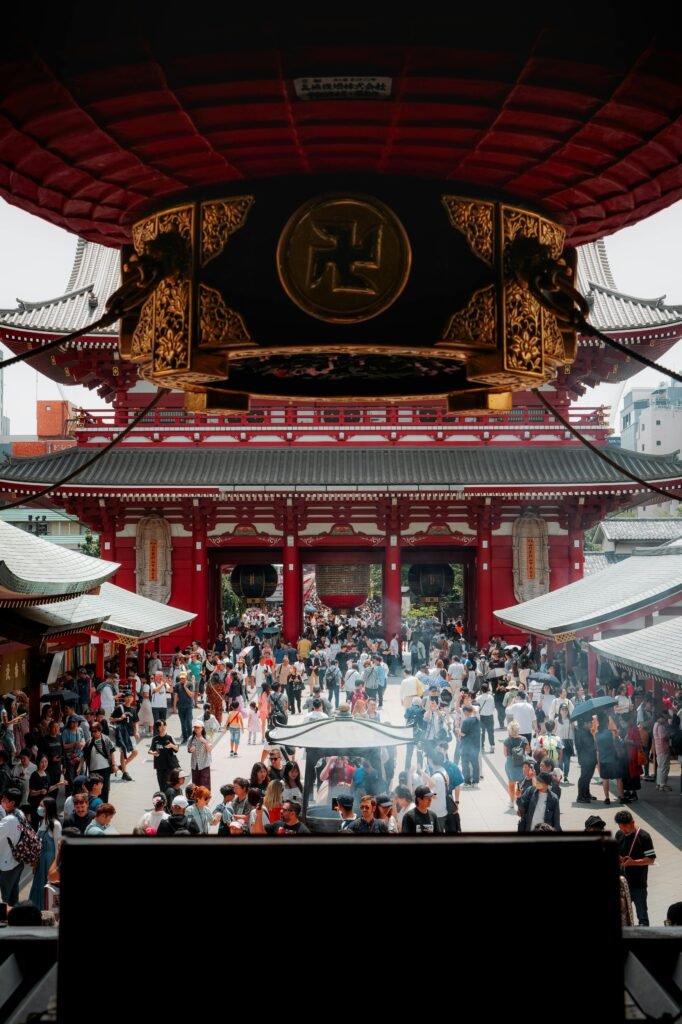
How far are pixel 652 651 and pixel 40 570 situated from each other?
778 cm

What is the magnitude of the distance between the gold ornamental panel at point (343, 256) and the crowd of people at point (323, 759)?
134 centimetres

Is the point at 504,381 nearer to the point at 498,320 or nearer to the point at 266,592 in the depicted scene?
the point at 498,320

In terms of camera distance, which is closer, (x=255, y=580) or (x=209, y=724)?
(x=209, y=724)

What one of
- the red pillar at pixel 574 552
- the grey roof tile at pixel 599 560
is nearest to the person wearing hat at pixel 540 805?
the red pillar at pixel 574 552

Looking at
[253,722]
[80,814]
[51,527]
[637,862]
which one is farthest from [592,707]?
[51,527]

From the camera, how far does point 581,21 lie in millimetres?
1789

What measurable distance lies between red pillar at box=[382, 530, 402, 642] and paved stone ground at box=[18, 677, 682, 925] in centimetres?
868

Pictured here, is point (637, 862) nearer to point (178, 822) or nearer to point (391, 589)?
point (178, 822)

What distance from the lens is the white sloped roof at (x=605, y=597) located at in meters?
14.2

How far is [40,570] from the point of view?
11.2m

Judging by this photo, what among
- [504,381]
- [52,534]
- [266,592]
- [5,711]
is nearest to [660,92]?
[504,381]

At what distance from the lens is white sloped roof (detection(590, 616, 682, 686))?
9867 millimetres

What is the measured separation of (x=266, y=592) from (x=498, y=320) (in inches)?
955

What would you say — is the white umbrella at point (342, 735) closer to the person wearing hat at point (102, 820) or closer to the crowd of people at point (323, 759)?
the crowd of people at point (323, 759)
